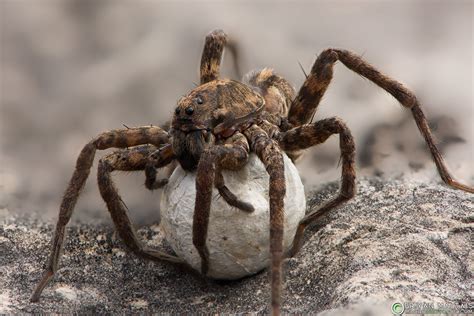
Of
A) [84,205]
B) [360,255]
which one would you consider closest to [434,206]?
[360,255]

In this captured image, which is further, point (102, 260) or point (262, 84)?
point (262, 84)

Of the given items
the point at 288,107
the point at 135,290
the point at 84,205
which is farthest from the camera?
the point at 84,205

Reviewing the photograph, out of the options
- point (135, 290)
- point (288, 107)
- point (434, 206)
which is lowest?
point (434, 206)

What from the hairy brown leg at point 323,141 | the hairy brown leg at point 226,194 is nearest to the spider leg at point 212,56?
the hairy brown leg at point 323,141

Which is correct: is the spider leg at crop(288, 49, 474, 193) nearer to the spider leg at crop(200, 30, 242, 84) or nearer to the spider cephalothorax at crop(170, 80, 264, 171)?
the spider cephalothorax at crop(170, 80, 264, 171)

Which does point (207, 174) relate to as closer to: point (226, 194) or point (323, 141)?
point (226, 194)

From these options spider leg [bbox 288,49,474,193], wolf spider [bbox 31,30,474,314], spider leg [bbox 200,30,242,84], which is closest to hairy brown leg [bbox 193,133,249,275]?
wolf spider [bbox 31,30,474,314]

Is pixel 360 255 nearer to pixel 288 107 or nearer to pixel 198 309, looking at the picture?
pixel 198 309
